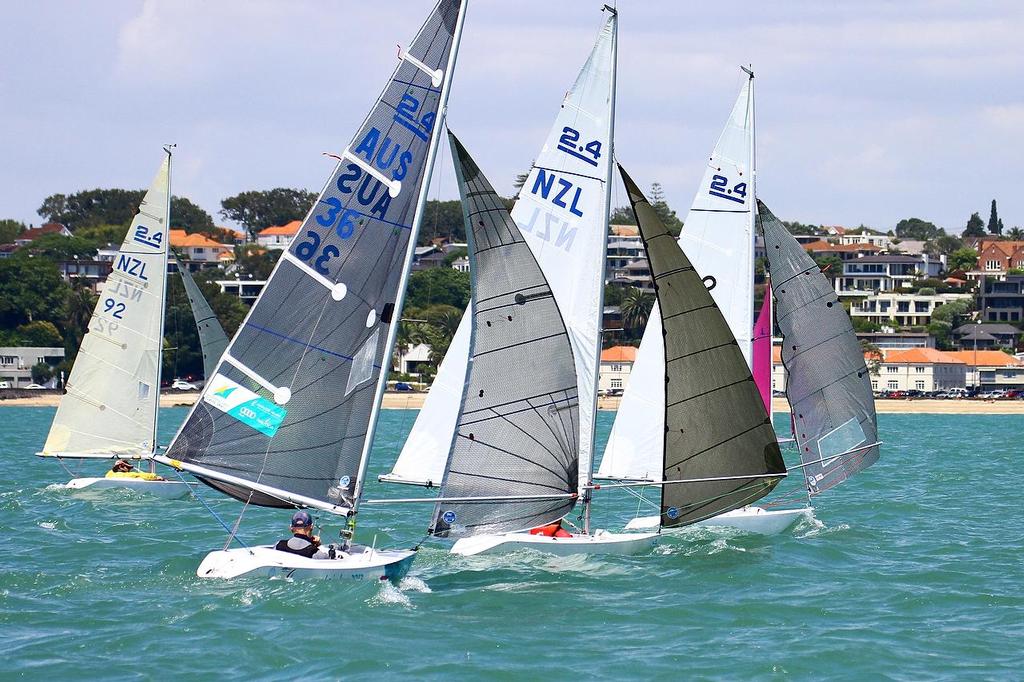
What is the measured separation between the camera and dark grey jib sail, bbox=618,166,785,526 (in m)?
21.2

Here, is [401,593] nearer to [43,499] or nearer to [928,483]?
[43,499]

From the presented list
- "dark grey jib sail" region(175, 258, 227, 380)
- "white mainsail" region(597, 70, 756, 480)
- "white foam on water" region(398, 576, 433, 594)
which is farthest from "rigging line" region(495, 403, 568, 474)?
"dark grey jib sail" region(175, 258, 227, 380)

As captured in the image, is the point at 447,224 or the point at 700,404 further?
the point at 447,224

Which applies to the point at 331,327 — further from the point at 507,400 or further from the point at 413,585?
the point at 413,585

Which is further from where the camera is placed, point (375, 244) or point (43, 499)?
point (43, 499)

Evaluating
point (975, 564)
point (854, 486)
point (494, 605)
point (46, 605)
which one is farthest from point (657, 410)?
point (854, 486)

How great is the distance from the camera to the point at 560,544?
66.2 feet

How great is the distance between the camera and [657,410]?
24641mm

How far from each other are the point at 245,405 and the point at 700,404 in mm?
7133

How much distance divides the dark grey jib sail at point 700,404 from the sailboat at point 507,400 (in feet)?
9.16

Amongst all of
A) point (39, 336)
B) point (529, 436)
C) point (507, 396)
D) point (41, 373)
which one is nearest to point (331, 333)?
point (507, 396)

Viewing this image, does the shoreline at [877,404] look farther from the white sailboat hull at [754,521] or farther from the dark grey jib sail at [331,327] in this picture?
the dark grey jib sail at [331,327]

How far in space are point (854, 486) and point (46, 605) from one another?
23.9 metres

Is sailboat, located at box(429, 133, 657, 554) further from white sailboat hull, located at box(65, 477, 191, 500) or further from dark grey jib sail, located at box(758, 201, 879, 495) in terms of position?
white sailboat hull, located at box(65, 477, 191, 500)
